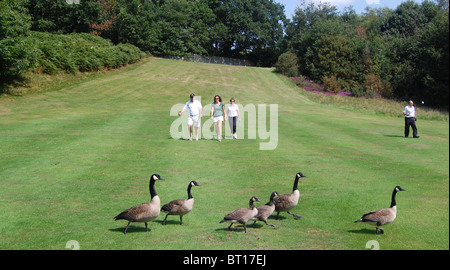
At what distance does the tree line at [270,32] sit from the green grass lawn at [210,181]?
82.3ft

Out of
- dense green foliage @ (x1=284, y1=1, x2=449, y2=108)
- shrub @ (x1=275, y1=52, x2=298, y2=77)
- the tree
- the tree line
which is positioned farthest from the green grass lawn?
shrub @ (x1=275, y1=52, x2=298, y2=77)

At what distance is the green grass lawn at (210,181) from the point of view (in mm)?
10711

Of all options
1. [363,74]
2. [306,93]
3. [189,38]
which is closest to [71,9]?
[189,38]

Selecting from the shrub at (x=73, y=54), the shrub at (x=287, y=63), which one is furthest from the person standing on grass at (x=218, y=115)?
the shrub at (x=287, y=63)

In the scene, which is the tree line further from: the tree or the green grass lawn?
the green grass lawn

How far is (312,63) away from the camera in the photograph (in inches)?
3573

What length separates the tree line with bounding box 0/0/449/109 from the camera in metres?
76.4

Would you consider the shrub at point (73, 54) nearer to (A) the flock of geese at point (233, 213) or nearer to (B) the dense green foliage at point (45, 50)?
(B) the dense green foliage at point (45, 50)

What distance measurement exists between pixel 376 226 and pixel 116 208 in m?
7.73

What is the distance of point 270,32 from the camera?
12750 cm

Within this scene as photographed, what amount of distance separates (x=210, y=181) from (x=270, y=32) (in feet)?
382

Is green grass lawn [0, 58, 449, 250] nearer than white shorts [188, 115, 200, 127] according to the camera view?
Yes

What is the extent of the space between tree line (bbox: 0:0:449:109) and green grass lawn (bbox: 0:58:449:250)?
25075 mm
